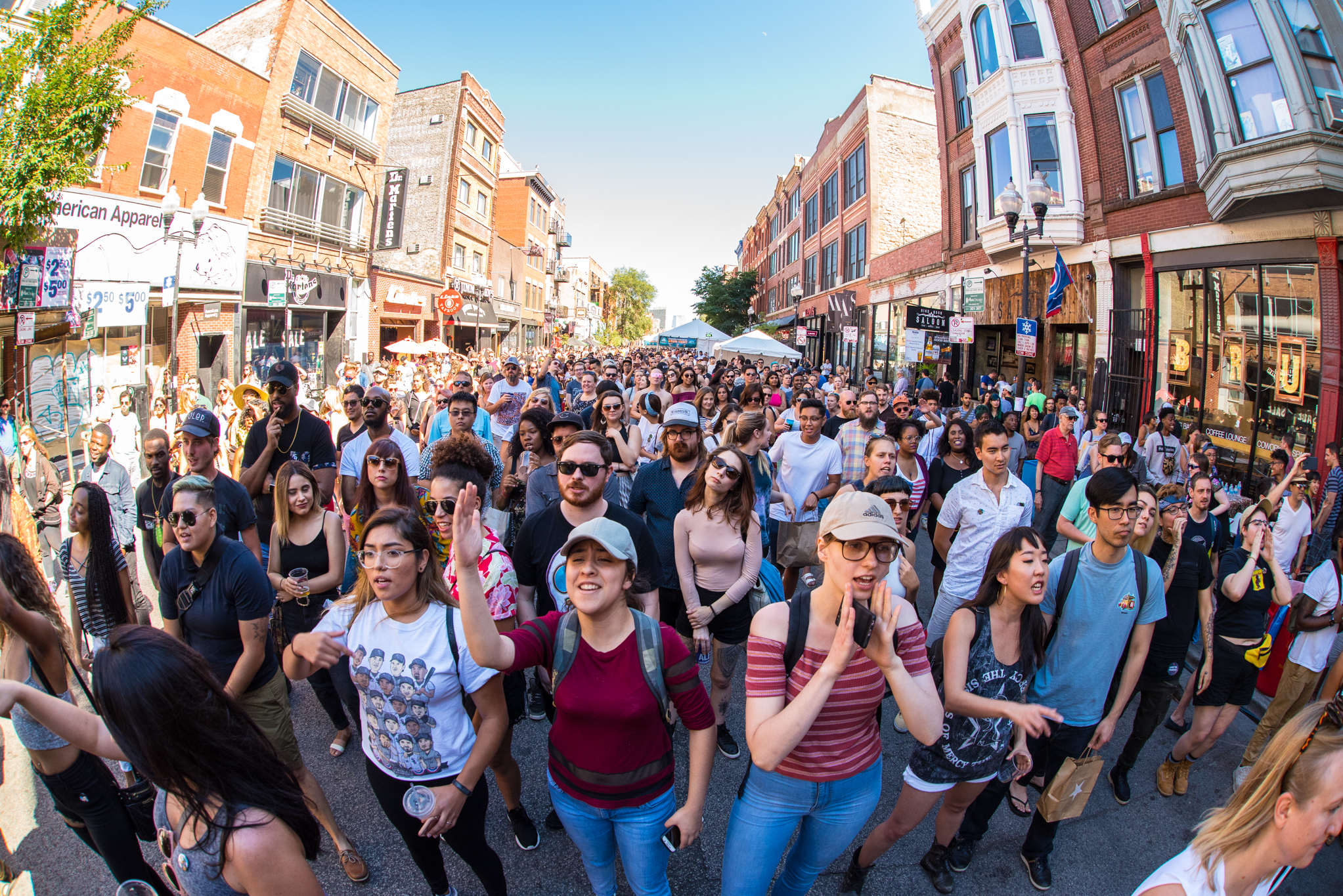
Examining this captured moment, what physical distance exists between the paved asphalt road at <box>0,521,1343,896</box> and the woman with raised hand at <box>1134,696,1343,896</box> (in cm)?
184

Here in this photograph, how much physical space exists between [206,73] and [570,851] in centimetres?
2077

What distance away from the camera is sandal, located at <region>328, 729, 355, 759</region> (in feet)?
13.6

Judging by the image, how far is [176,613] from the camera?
3.14 meters

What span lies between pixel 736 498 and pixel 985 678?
1637mm

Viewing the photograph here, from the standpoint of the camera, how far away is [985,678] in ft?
9.64

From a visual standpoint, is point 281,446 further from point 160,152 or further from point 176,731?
point 160,152

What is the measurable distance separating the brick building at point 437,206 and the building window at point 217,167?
9.06 metres

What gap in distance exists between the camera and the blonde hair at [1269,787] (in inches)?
65.7

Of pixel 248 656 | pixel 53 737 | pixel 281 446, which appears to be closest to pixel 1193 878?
pixel 248 656

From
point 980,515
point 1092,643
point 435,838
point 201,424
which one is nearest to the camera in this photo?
point 435,838

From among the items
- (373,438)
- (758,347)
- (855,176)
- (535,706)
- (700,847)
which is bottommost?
(700,847)

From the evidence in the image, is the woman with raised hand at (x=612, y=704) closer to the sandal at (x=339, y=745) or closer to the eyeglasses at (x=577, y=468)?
the eyeglasses at (x=577, y=468)

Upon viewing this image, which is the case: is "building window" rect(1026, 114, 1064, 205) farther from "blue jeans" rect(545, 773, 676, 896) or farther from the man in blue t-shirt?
"blue jeans" rect(545, 773, 676, 896)

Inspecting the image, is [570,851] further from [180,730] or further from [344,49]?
[344,49]
